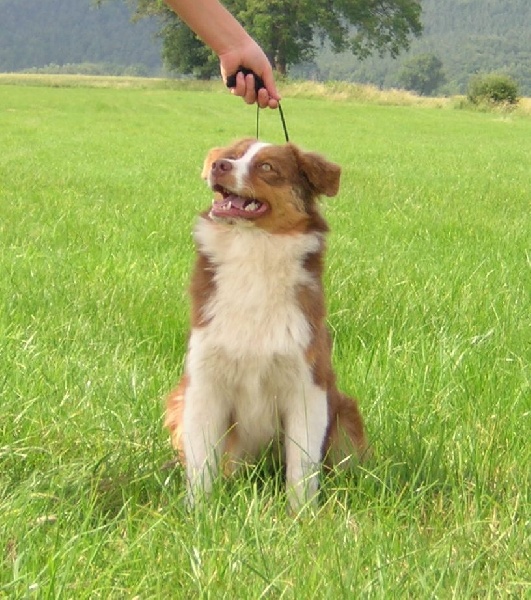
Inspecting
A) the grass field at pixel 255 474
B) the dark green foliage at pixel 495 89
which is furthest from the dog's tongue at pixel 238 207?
the dark green foliage at pixel 495 89

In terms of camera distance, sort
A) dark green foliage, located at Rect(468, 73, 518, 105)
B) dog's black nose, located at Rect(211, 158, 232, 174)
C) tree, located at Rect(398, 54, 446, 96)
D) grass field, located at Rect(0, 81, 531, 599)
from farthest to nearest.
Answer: tree, located at Rect(398, 54, 446, 96)
dark green foliage, located at Rect(468, 73, 518, 105)
dog's black nose, located at Rect(211, 158, 232, 174)
grass field, located at Rect(0, 81, 531, 599)

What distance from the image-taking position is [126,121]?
27078 millimetres

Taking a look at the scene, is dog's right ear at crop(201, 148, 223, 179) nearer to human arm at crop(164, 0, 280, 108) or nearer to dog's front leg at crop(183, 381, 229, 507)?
human arm at crop(164, 0, 280, 108)

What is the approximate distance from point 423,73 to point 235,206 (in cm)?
15746

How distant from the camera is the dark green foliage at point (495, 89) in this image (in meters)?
47.1

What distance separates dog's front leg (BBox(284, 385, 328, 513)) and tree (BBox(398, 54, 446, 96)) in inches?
6093

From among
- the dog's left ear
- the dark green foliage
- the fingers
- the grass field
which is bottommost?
the dark green foliage

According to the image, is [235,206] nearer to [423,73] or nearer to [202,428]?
[202,428]

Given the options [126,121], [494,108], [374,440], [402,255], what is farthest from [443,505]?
[494,108]

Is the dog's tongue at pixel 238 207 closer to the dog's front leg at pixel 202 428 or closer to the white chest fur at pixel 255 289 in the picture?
the white chest fur at pixel 255 289

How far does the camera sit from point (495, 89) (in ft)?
158

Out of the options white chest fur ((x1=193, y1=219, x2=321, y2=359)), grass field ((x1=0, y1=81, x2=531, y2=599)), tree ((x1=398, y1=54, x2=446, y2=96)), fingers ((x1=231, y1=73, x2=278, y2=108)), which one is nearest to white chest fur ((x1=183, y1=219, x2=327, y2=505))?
white chest fur ((x1=193, y1=219, x2=321, y2=359))

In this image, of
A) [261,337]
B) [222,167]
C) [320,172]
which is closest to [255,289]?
[261,337]

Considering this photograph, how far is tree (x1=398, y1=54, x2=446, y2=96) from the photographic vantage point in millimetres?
152625
